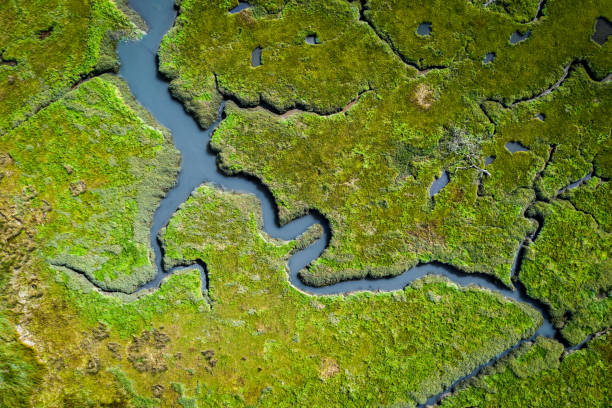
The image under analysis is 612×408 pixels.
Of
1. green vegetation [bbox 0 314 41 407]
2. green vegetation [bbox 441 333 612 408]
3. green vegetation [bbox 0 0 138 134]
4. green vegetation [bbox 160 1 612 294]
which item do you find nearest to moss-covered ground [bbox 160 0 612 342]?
green vegetation [bbox 160 1 612 294]

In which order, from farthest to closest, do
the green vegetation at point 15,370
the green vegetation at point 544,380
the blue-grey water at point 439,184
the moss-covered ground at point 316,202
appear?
the blue-grey water at point 439,184
the green vegetation at point 544,380
the moss-covered ground at point 316,202
the green vegetation at point 15,370

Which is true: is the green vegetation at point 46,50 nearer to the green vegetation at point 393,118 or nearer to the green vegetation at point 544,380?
the green vegetation at point 393,118

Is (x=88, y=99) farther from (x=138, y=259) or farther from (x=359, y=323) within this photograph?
(x=359, y=323)

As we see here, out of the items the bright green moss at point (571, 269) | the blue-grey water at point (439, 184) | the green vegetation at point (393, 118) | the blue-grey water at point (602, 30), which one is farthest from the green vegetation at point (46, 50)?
the blue-grey water at point (602, 30)

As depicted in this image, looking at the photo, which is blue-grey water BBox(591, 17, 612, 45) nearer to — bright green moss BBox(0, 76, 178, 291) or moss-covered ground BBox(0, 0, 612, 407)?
moss-covered ground BBox(0, 0, 612, 407)

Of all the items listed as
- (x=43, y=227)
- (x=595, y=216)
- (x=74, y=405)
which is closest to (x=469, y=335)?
(x=595, y=216)

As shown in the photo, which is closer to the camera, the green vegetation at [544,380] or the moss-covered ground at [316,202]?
the moss-covered ground at [316,202]
